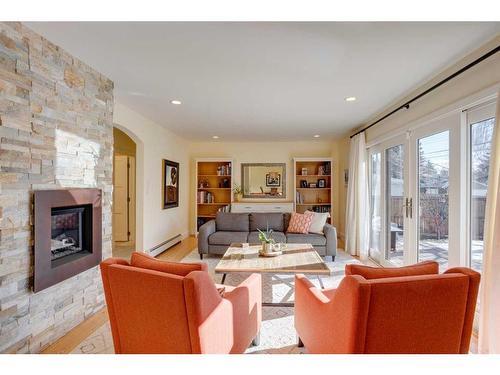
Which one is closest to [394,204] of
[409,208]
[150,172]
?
[409,208]

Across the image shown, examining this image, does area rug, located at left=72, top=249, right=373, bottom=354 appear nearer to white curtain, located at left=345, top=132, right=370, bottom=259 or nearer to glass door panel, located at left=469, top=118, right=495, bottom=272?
white curtain, located at left=345, top=132, right=370, bottom=259

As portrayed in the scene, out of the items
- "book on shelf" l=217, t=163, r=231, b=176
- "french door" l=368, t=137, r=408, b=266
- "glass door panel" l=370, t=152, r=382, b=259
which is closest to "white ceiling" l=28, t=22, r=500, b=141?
"french door" l=368, t=137, r=408, b=266

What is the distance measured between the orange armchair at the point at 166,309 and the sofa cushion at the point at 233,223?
3336 mm

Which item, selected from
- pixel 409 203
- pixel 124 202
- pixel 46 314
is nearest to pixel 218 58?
pixel 46 314

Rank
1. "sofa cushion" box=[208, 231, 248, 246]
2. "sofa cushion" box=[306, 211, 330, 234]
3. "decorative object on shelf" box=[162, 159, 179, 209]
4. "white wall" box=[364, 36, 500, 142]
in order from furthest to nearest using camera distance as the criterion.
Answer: "decorative object on shelf" box=[162, 159, 179, 209]
"sofa cushion" box=[306, 211, 330, 234]
"sofa cushion" box=[208, 231, 248, 246]
"white wall" box=[364, 36, 500, 142]

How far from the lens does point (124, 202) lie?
230 inches

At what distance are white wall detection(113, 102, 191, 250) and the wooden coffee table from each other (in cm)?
178

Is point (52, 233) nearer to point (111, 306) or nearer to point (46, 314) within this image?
point (46, 314)

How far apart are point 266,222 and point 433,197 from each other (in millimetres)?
2775

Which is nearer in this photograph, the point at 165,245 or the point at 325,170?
the point at 165,245

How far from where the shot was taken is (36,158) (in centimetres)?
205

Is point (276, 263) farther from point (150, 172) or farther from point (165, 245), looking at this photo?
point (165, 245)

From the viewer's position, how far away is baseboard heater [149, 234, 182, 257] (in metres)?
4.69

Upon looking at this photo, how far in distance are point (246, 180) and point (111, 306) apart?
210 inches
